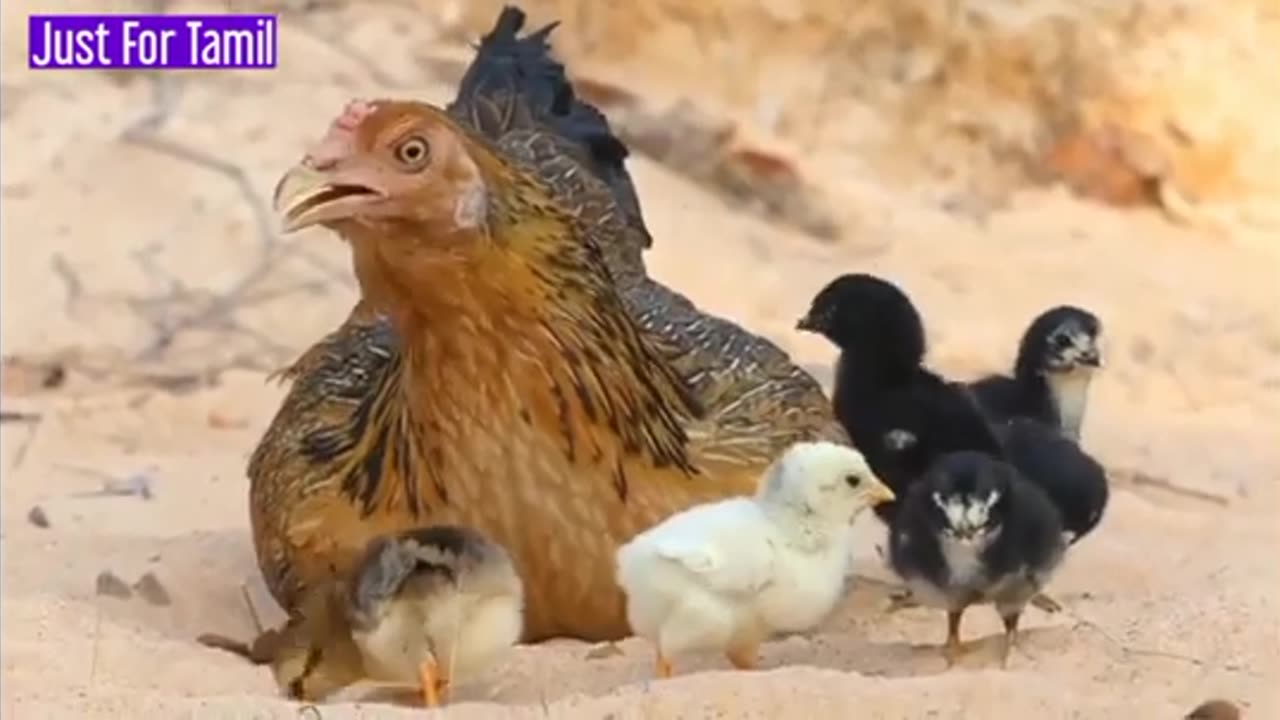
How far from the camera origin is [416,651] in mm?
2785

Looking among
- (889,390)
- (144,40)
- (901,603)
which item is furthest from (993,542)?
(144,40)

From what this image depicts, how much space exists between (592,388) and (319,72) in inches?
89.8

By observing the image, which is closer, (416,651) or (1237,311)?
(416,651)

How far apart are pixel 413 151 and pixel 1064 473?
0.99 m

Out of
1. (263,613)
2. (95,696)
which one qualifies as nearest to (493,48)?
(263,613)

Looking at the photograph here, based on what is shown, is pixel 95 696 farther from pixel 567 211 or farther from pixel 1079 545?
pixel 1079 545

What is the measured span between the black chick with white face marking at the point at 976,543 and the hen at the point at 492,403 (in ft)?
0.72

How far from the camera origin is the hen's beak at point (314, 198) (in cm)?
278

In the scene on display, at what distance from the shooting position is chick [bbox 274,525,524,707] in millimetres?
2770

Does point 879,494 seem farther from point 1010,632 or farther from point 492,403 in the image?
point 492,403

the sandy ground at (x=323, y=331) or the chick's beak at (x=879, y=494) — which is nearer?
the chick's beak at (x=879, y=494)

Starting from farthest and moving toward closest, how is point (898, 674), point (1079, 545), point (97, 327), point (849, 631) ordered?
point (97, 327)
point (1079, 545)
point (849, 631)
point (898, 674)

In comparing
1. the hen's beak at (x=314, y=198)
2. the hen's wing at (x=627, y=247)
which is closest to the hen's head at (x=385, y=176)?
the hen's beak at (x=314, y=198)

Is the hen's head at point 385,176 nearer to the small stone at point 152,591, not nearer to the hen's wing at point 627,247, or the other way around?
the hen's wing at point 627,247
